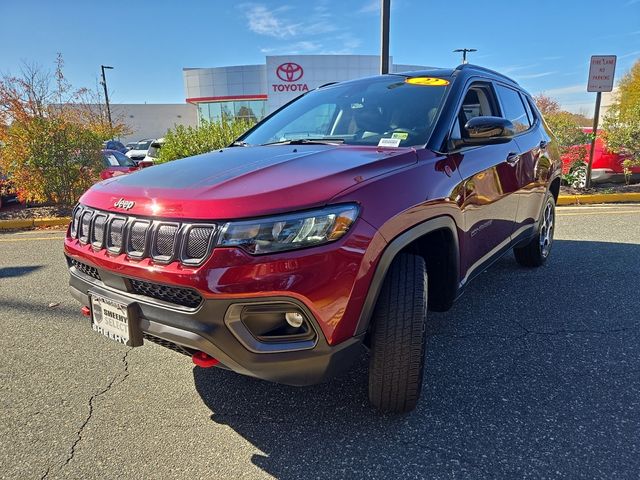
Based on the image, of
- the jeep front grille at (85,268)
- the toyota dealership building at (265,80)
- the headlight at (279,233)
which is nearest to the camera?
the headlight at (279,233)

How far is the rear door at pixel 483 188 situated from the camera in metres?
2.61

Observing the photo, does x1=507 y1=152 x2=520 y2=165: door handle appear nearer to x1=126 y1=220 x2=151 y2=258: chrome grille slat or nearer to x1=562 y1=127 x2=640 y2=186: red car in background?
x1=126 y1=220 x2=151 y2=258: chrome grille slat

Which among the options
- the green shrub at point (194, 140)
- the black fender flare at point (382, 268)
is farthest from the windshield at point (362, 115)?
the green shrub at point (194, 140)

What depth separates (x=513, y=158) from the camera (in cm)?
334

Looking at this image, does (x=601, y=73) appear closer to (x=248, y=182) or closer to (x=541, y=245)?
(x=541, y=245)

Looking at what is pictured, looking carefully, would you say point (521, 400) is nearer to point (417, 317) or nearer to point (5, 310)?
point (417, 317)

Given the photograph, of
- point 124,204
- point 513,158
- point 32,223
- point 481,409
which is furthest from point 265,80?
point 481,409

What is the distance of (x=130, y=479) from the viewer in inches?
75.2

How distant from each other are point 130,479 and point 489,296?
10.1 feet

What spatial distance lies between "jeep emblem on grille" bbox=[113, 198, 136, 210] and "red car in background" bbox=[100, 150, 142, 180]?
27.1ft

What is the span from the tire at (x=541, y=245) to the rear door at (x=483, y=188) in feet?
3.79

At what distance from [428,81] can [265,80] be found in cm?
3509

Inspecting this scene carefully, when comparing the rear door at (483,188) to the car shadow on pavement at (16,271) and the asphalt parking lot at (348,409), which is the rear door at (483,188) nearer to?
the asphalt parking lot at (348,409)

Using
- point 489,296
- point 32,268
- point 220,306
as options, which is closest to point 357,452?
point 220,306
